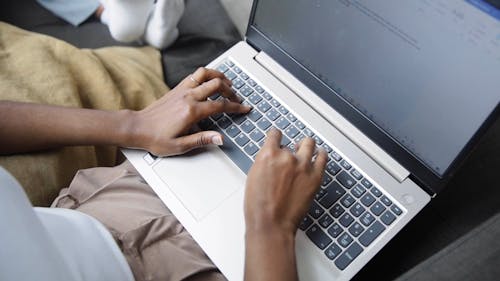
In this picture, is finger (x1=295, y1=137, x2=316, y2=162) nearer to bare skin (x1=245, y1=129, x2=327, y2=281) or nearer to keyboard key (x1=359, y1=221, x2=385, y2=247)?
bare skin (x1=245, y1=129, x2=327, y2=281)

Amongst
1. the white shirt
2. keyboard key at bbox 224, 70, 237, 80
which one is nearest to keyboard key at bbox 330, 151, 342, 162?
keyboard key at bbox 224, 70, 237, 80

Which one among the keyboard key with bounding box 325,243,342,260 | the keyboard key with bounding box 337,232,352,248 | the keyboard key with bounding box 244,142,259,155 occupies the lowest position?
the keyboard key with bounding box 325,243,342,260

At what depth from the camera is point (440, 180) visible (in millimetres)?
542

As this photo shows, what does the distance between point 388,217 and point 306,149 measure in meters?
0.14

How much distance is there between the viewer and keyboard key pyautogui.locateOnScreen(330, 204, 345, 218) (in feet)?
1.86

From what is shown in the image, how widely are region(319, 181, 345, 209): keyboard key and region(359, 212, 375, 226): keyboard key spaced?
0.04 m

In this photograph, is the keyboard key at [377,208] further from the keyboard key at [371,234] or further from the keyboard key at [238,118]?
the keyboard key at [238,118]

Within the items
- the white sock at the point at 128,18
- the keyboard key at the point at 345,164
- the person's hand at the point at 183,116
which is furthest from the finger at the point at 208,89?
the white sock at the point at 128,18

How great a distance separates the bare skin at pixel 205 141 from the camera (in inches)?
20.1

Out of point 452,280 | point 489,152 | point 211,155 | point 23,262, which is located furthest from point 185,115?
point 489,152

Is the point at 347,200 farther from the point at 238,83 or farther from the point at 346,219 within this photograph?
the point at 238,83

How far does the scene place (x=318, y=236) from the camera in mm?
557

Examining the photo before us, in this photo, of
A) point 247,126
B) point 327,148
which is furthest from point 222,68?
point 327,148

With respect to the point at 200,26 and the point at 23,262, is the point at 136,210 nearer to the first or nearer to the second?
the point at 23,262
